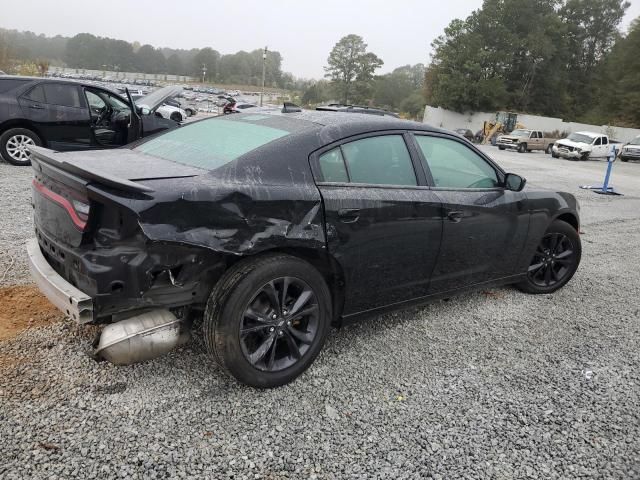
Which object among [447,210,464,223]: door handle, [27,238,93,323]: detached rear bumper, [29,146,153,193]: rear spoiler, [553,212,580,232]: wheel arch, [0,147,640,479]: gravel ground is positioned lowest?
[0,147,640,479]: gravel ground

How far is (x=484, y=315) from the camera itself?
3.94 meters

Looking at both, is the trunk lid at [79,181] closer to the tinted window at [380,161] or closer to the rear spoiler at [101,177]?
the rear spoiler at [101,177]

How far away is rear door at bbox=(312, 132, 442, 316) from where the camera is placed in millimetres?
2807

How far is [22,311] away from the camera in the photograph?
3.28 m

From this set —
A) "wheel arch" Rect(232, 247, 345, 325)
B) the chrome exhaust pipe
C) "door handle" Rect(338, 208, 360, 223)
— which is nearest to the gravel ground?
the chrome exhaust pipe

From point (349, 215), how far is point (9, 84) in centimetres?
786

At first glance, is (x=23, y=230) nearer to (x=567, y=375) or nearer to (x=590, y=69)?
(x=567, y=375)

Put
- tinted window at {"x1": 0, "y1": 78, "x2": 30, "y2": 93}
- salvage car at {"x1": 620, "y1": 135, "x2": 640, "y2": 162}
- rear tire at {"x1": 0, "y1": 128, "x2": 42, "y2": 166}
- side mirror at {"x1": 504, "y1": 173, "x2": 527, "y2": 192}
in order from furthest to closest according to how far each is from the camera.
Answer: salvage car at {"x1": 620, "y1": 135, "x2": 640, "y2": 162} → rear tire at {"x1": 0, "y1": 128, "x2": 42, "y2": 166} → tinted window at {"x1": 0, "y1": 78, "x2": 30, "y2": 93} → side mirror at {"x1": 504, "y1": 173, "x2": 527, "y2": 192}

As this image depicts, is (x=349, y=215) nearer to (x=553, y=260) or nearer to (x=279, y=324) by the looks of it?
(x=279, y=324)

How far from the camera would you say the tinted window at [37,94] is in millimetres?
8141

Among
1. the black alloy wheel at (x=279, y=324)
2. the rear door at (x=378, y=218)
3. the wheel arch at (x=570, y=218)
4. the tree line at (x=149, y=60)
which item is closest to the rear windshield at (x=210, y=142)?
the rear door at (x=378, y=218)

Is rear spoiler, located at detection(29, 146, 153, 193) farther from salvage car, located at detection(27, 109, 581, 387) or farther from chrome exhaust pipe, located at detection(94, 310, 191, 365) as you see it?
chrome exhaust pipe, located at detection(94, 310, 191, 365)

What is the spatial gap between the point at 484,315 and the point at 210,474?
2.64 metres

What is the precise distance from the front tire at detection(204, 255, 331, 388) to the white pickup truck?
2785 cm
